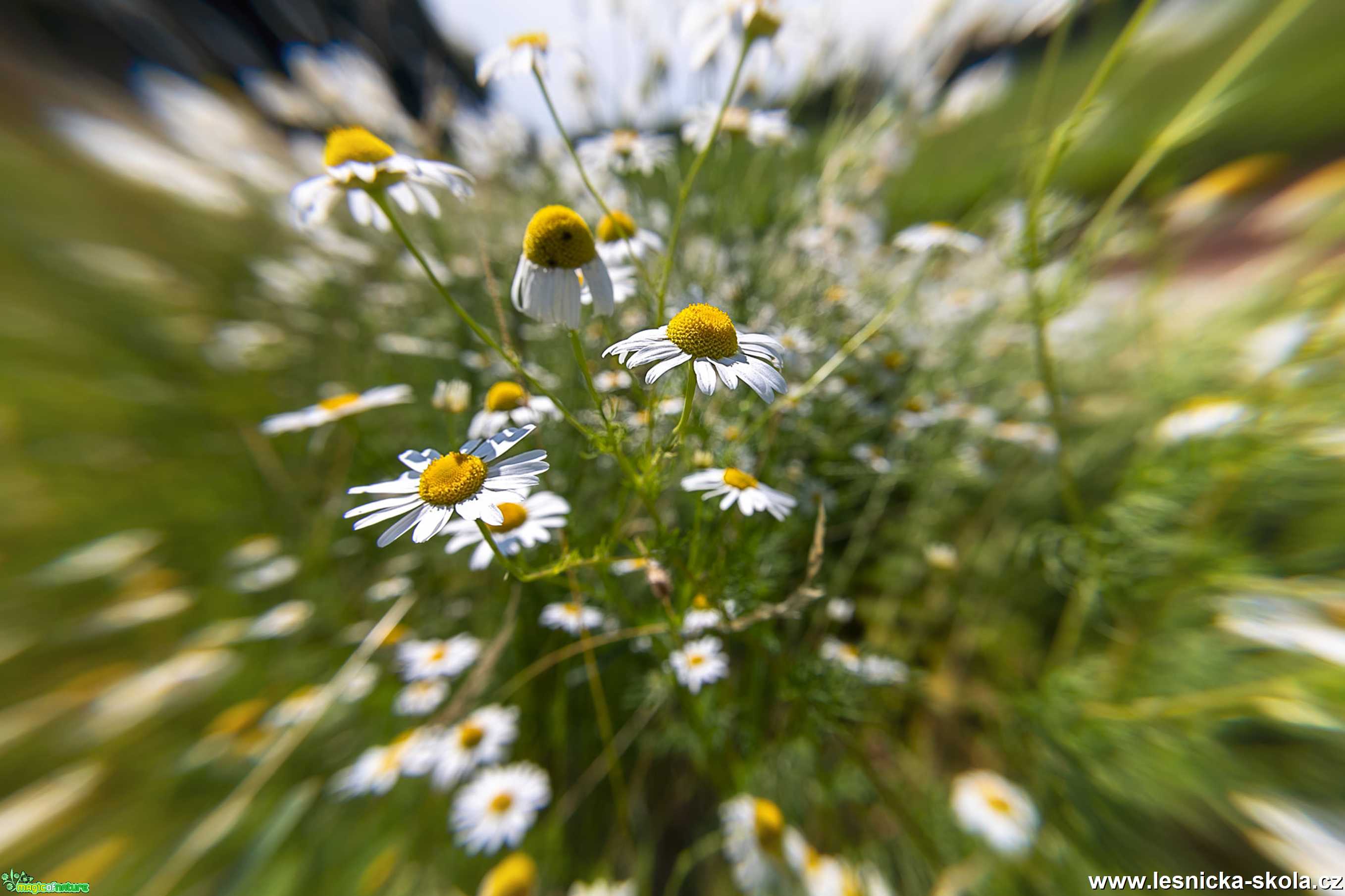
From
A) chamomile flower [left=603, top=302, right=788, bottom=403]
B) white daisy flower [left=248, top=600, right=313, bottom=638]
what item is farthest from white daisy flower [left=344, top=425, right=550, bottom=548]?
white daisy flower [left=248, top=600, right=313, bottom=638]

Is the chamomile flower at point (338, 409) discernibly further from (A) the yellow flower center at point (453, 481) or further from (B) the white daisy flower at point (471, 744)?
(B) the white daisy flower at point (471, 744)

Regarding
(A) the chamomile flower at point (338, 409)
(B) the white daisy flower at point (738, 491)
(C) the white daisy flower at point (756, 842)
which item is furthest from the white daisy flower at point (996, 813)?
(A) the chamomile flower at point (338, 409)

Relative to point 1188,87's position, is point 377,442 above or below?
below

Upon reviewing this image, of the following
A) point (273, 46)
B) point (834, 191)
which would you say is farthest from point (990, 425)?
point (273, 46)

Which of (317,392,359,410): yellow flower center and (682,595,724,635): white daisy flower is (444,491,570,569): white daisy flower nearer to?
(682,595,724,635): white daisy flower

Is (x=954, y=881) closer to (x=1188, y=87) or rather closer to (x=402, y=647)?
(x=402, y=647)

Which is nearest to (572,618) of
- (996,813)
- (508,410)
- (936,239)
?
(508,410)
